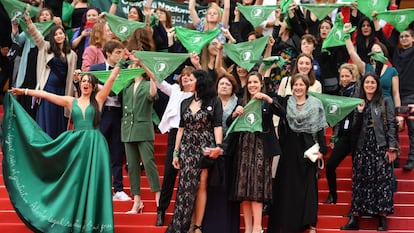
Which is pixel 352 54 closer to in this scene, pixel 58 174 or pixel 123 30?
pixel 123 30

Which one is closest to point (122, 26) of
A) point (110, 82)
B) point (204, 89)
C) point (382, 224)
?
point (110, 82)

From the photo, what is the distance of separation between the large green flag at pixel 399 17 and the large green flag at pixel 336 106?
2.87m

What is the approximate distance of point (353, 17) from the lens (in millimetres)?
14461

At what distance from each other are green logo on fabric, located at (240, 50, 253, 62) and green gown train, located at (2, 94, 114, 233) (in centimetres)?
214

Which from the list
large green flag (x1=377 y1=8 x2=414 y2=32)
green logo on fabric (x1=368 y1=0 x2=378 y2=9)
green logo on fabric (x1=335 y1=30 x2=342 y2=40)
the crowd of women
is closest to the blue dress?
the crowd of women

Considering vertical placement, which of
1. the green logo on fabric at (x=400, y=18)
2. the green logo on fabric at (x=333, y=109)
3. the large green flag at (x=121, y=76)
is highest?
the green logo on fabric at (x=400, y=18)

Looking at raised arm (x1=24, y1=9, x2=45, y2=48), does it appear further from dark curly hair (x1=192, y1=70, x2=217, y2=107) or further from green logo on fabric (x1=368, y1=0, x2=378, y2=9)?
green logo on fabric (x1=368, y1=0, x2=378, y2=9)

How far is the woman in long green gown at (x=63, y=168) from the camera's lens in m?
10.6

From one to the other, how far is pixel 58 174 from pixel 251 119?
2424 millimetres

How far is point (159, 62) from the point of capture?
1144cm

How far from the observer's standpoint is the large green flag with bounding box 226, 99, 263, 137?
10.7 m

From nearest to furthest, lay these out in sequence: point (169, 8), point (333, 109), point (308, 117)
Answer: point (308, 117) → point (333, 109) → point (169, 8)

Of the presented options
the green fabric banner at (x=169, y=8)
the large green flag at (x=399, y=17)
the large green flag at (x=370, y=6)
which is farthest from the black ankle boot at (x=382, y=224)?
the green fabric banner at (x=169, y=8)

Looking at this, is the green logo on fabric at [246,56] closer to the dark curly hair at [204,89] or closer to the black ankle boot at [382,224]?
the dark curly hair at [204,89]
